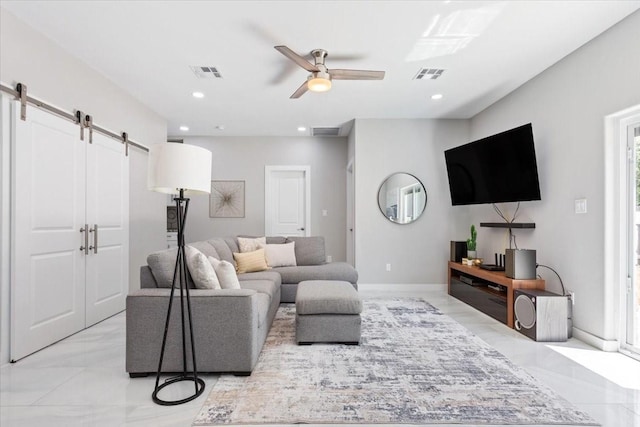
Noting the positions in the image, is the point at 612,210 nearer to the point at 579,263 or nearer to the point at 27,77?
the point at 579,263

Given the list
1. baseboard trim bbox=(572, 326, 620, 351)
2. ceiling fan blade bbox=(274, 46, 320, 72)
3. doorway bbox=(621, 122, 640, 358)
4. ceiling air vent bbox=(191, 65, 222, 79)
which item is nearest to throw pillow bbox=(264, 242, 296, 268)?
ceiling air vent bbox=(191, 65, 222, 79)

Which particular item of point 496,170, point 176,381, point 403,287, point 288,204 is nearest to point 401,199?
point 403,287

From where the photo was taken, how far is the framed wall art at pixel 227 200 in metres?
6.34

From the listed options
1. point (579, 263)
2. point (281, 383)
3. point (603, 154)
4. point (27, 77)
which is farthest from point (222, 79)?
point (579, 263)

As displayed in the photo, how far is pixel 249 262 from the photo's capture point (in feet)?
14.0

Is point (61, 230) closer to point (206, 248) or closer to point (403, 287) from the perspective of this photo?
point (206, 248)

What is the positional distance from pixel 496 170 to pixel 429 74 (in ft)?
4.41

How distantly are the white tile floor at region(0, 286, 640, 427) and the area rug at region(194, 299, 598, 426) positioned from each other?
0.52 feet

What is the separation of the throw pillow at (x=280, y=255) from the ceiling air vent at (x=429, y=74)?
2.68m

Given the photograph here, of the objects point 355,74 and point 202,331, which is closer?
point 202,331

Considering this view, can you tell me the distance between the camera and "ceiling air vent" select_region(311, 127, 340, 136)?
583 cm

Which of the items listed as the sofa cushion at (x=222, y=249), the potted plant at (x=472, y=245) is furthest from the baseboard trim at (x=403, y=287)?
the sofa cushion at (x=222, y=249)

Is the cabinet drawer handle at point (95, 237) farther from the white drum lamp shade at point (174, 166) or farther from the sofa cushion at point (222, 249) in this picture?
the white drum lamp shade at point (174, 166)

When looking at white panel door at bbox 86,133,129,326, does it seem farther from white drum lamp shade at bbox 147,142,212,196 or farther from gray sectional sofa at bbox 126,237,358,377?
white drum lamp shade at bbox 147,142,212,196
